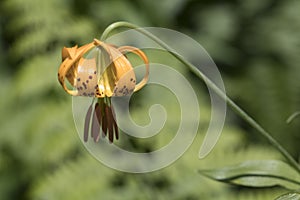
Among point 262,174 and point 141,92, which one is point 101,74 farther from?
point 141,92

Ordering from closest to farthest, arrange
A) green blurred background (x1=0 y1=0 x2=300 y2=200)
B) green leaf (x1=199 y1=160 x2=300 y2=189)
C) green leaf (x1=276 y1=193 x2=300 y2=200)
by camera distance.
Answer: green leaf (x1=276 y1=193 x2=300 y2=200)
green leaf (x1=199 y1=160 x2=300 y2=189)
green blurred background (x1=0 y1=0 x2=300 y2=200)

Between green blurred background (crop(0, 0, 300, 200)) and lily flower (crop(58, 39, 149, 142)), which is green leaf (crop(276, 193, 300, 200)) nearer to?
lily flower (crop(58, 39, 149, 142))

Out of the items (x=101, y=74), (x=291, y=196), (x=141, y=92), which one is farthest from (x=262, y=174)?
(x=141, y=92)

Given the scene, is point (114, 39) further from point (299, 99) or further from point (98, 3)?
point (299, 99)

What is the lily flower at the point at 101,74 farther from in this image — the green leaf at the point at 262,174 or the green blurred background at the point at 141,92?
Result: the green blurred background at the point at 141,92

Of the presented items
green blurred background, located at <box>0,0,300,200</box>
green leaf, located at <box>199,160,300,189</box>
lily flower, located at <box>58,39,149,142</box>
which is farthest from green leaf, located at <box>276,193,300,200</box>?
green blurred background, located at <box>0,0,300,200</box>

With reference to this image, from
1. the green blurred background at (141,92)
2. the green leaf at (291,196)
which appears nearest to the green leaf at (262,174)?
the green leaf at (291,196)

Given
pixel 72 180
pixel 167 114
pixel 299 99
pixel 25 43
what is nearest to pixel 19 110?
pixel 25 43
